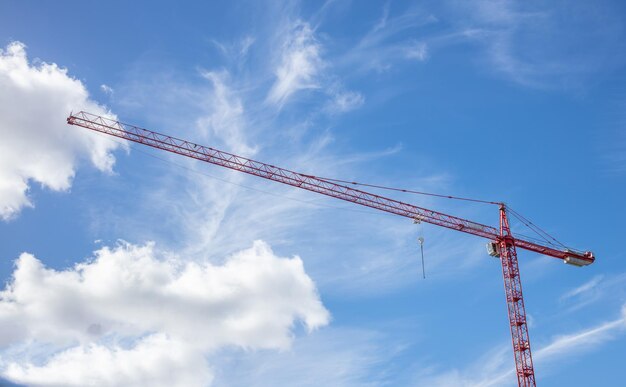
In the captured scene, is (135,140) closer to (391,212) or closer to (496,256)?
(391,212)

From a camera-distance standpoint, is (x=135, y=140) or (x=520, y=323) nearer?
(x=520, y=323)

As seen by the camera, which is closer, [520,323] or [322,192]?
[520,323]

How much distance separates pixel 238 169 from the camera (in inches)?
6762

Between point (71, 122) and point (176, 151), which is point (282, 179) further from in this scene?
point (71, 122)

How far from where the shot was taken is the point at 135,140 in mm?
172625

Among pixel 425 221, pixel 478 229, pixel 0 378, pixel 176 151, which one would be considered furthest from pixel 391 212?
pixel 0 378

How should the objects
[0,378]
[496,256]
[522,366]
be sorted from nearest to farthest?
[0,378], [522,366], [496,256]

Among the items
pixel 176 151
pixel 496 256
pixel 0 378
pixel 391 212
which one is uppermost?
pixel 176 151

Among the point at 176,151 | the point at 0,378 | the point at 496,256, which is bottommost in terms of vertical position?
the point at 0,378

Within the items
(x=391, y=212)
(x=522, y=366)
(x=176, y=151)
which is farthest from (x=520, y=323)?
(x=176, y=151)

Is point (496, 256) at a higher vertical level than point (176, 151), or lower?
lower

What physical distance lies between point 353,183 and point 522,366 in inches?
2061

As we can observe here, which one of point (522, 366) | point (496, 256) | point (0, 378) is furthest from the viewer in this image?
point (496, 256)

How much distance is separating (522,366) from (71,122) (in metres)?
109
